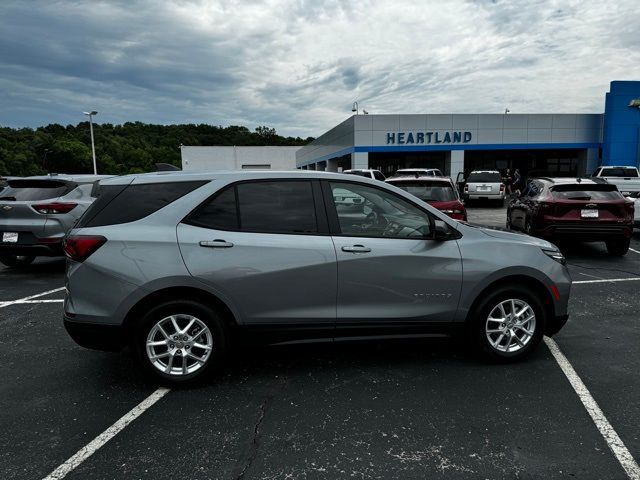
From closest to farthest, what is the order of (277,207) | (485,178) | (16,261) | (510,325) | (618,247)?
(277,207)
(510,325)
(16,261)
(618,247)
(485,178)

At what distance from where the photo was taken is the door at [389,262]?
3.76 metres

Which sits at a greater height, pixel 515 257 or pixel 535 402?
pixel 515 257

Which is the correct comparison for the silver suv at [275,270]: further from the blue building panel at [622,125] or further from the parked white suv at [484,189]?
the blue building panel at [622,125]

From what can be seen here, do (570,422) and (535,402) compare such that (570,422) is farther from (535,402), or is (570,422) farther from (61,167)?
(61,167)

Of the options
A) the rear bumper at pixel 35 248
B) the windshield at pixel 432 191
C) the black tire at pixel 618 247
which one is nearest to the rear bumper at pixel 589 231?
the black tire at pixel 618 247

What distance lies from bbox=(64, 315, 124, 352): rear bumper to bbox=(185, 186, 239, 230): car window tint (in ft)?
3.21

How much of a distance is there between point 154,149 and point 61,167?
15.5m

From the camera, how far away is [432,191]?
942 centimetres

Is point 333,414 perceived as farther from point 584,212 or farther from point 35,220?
point 584,212

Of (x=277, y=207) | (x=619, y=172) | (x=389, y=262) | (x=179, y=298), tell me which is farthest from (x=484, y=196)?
(x=179, y=298)

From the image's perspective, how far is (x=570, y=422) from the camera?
317 centimetres

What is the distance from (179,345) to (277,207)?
1.30 metres

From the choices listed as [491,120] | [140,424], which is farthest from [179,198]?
[491,120]

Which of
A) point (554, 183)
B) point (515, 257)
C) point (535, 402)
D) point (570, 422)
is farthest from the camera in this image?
point (554, 183)
